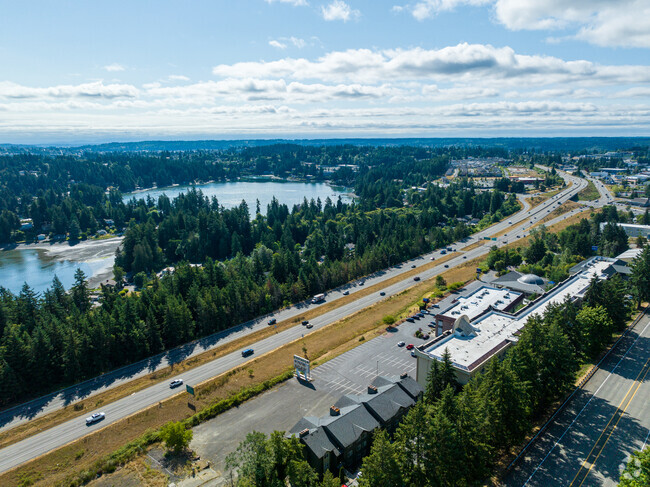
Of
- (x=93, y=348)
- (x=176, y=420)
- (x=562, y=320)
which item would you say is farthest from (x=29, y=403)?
(x=562, y=320)

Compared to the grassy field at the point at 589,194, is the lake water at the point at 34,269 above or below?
below

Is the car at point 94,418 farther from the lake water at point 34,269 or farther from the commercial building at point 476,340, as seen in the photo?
the lake water at point 34,269

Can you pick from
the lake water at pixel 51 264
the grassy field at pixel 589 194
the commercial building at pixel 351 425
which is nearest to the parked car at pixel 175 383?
the commercial building at pixel 351 425

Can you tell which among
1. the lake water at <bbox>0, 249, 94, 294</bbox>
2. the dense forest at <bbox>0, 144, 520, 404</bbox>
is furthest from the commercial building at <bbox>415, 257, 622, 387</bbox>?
the lake water at <bbox>0, 249, 94, 294</bbox>

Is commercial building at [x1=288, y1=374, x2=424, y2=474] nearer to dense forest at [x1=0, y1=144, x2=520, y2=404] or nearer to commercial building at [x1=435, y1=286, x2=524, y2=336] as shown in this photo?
commercial building at [x1=435, y1=286, x2=524, y2=336]

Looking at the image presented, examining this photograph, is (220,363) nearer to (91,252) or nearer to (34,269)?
(34,269)

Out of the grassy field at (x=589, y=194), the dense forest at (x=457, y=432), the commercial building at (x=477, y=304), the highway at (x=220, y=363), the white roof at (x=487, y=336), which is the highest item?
the dense forest at (x=457, y=432)
